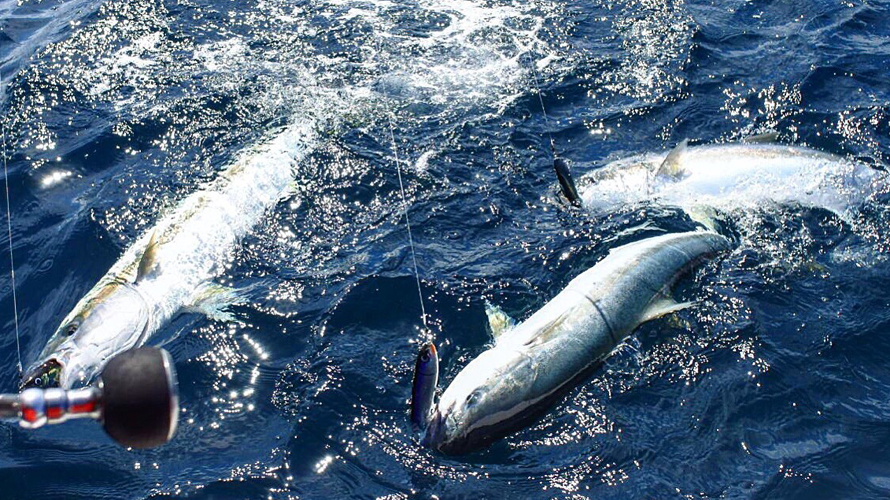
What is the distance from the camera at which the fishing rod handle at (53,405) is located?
9.36 ft

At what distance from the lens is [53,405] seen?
290cm

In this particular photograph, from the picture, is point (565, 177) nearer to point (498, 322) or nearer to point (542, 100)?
point (498, 322)

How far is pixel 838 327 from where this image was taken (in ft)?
19.5

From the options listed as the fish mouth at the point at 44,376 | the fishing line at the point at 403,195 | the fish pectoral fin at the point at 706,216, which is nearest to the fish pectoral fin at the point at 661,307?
the fish pectoral fin at the point at 706,216

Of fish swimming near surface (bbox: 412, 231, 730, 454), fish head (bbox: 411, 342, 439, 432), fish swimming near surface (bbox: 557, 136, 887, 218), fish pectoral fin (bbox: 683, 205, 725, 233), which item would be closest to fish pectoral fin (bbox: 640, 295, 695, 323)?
fish swimming near surface (bbox: 412, 231, 730, 454)

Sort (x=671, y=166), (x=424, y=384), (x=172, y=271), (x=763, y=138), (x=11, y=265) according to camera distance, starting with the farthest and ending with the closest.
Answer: (x=763, y=138), (x=671, y=166), (x=11, y=265), (x=172, y=271), (x=424, y=384)

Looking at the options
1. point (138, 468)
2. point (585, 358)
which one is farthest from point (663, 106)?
point (138, 468)

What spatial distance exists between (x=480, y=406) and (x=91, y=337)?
10.5 feet

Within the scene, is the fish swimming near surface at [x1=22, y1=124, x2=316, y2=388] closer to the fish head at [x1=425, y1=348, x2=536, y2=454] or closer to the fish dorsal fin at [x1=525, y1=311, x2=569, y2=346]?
the fish head at [x1=425, y1=348, x2=536, y2=454]

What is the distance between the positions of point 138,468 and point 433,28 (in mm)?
7771

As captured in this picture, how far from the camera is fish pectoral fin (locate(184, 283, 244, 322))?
20.3 feet

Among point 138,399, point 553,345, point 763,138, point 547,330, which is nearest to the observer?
point 138,399

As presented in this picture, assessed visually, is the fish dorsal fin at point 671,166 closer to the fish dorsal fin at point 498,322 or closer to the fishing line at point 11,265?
the fish dorsal fin at point 498,322

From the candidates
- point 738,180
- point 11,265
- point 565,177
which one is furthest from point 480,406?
point 11,265
